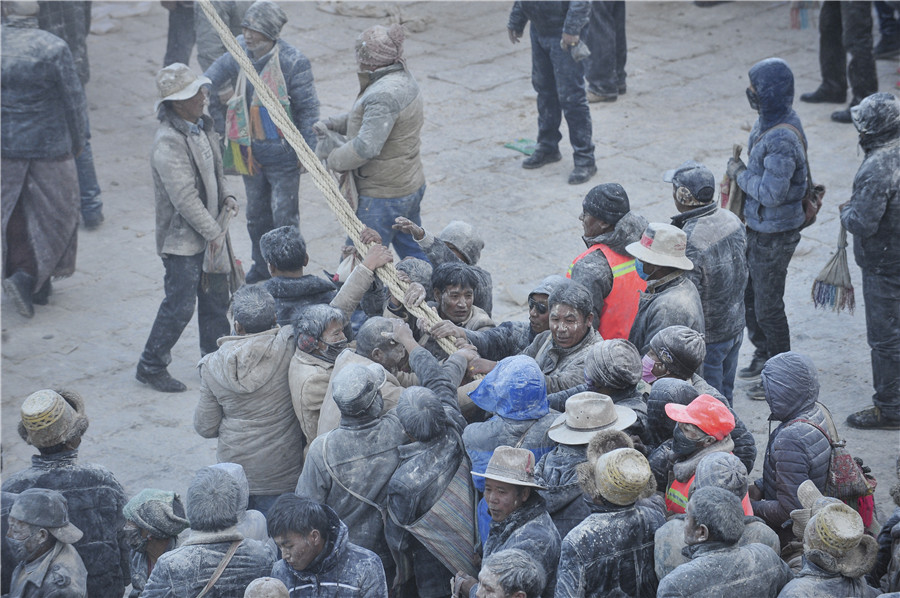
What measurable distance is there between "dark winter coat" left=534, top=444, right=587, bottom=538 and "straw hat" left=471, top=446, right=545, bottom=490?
0.70 feet

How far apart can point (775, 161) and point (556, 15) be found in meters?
3.44

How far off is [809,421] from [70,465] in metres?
3.30

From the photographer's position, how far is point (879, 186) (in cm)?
573

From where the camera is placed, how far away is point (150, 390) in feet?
23.3

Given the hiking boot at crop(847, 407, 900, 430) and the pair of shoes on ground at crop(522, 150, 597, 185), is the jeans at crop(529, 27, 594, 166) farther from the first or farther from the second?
the hiking boot at crop(847, 407, 900, 430)

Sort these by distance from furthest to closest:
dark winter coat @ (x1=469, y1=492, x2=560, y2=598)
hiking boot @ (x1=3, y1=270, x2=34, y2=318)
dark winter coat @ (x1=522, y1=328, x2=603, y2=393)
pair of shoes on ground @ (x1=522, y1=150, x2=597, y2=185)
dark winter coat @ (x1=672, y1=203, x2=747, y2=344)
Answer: pair of shoes on ground @ (x1=522, y1=150, x2=597, y2=185), hiking boot @ (x1=3, y1=270, x2=34, y2=318), dark winter coat @ (x1=672, y1=203, x2=747, y2=344), dark winter coat @ (x1=522, y1=328, x2=603, y2=393), dark winter coat @ (x1=469, y1=492, x2=560, y2=598)

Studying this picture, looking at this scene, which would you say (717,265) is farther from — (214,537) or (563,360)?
(214,537)

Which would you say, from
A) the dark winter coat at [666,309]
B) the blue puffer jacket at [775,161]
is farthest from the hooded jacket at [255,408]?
the blue puffer jacket at [775,161]

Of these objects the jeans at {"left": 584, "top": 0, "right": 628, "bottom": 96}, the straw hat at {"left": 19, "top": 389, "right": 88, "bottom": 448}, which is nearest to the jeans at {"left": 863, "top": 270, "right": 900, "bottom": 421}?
the straw hat at {"left": 19, "top": 389, "right": 88, "bottom": 448}

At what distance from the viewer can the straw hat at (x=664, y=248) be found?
516 centimetres

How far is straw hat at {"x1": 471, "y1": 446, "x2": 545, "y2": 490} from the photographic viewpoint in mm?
3699

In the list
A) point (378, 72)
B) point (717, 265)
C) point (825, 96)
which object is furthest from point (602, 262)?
point (825, 96)

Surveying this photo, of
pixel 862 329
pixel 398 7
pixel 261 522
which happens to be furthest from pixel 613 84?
pixel 261 522

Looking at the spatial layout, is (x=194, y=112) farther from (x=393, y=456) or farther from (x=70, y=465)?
(x=393, y=456)
